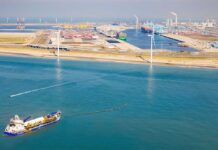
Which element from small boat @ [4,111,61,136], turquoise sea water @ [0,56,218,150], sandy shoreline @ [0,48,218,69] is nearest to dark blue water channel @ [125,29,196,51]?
sandy shoreline @ [0,48,218,69]

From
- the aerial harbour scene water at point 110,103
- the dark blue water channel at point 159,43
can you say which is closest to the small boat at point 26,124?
the aerial harbour scene water at point 110,103

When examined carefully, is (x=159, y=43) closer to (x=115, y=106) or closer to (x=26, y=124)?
(x=115, y=106)

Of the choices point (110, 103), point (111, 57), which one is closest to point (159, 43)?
point (111, 57)

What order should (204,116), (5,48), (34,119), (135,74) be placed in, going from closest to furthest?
1. (34,119)
2. (204,116)
3. (135,74)
4. (5,48)

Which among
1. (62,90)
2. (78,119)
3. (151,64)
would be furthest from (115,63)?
(78,119)

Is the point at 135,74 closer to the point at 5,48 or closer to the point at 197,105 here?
the point at 197,105

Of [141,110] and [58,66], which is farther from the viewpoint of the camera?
[58,66]
